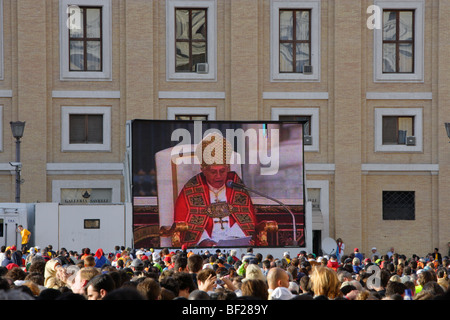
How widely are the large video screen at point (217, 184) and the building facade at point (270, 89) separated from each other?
7676mm

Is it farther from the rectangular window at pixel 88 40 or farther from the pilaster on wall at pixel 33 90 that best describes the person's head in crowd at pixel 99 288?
the rectangular window at pixel 88 40

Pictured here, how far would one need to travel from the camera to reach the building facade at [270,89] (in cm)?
4147

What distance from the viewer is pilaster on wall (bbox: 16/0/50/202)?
4094 centimetres

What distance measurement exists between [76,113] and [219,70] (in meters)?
6.27

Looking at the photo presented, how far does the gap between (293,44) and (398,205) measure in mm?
8175

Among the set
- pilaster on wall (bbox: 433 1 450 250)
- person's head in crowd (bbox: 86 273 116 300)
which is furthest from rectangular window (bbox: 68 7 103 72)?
person's head in crowd (bbox: 86 273 116 300)

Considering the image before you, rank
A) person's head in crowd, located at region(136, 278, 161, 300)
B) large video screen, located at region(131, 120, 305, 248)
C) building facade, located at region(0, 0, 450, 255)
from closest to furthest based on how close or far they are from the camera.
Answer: person's head in crowd, located at region(136, 278, 161, 300), large video screen, located at region(131, 120, 305, 248), building facade, located at region(0, 0, 450, 255)

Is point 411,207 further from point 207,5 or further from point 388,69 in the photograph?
point 207,5

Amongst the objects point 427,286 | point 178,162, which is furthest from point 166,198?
point 427,286

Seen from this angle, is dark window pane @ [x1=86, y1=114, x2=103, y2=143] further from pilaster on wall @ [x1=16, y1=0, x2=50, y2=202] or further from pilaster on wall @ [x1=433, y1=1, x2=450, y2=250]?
pilaster on wall @ [x1=433, y1=1, x2=450, y2=250]

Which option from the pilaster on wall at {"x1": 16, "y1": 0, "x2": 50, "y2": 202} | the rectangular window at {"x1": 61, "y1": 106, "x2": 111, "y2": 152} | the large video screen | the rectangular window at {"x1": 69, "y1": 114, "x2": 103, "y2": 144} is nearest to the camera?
the large video screen

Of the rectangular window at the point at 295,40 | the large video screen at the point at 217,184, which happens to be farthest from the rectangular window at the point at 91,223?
the rectangular window at the point at 295,40

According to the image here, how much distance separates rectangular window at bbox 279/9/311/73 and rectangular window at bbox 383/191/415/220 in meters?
6.61

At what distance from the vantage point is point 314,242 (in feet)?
140
